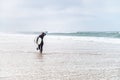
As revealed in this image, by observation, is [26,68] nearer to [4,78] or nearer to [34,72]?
[34,72]

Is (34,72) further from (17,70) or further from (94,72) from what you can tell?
(94,72)

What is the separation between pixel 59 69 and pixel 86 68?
1431 millimetres

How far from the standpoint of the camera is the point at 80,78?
13.4m

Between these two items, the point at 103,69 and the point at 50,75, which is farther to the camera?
the point at 103,69

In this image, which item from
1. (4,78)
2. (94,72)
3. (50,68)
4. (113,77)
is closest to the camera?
(4,78)

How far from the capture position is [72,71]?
15141 millimetres

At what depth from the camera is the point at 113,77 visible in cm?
1384

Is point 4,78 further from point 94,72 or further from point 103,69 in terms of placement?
point 103,69

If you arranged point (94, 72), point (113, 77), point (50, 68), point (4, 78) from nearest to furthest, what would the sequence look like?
1. point (4, 78)
2. point (113, 77)
3. point (94, 72)
4. point (50, 68)

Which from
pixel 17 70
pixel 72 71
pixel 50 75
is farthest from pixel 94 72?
pixel 17 70

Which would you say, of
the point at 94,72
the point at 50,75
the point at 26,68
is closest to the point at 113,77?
the point at 94,72

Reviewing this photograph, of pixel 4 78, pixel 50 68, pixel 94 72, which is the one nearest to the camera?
pixel 4 78

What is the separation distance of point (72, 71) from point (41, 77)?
2.18 meters

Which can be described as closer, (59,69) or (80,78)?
(80,78)
